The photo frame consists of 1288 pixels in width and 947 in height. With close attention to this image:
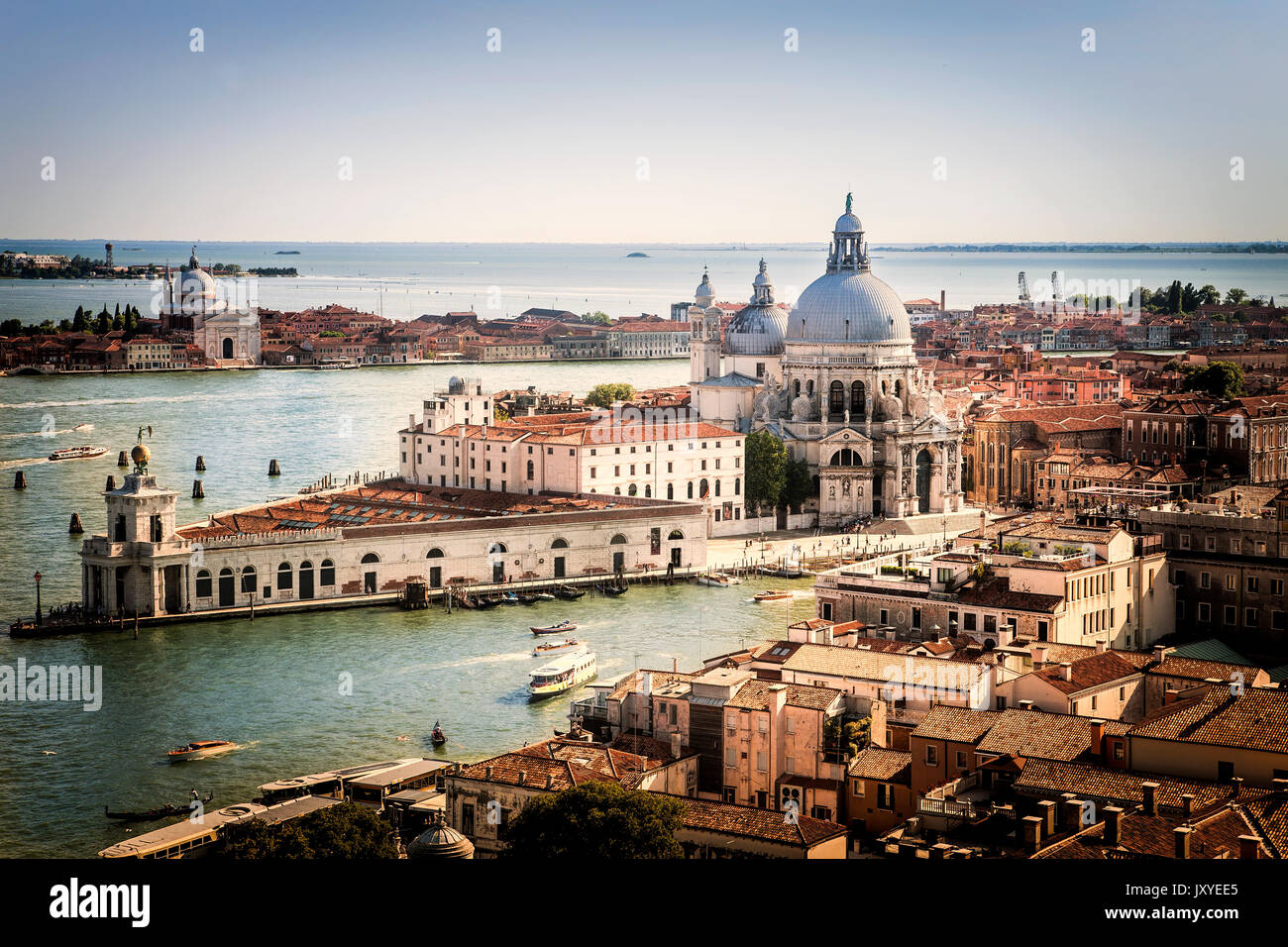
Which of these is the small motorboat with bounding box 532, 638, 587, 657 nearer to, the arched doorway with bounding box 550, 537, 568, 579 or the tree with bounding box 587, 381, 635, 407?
the arched doorway with bounding box 550, 537, 568, 579

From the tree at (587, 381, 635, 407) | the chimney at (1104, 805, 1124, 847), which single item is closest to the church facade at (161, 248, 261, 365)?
the tree at (587, 381, 635, 407)

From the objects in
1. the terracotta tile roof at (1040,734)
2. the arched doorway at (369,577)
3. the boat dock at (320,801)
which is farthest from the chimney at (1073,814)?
the arched doorway at (369,577)

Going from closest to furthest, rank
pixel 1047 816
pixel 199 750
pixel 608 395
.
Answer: pixel 1047 816 → pixel 199 750 → pixel 608 395

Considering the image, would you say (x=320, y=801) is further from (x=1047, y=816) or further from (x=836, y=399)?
(x=836, y=399)

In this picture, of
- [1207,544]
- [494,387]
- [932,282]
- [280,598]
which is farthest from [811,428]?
[932,282]

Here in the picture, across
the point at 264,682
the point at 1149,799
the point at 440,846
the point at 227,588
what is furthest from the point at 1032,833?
the point at 227,588

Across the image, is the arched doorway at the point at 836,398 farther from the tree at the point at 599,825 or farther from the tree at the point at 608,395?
the tree at the point at 599,825
